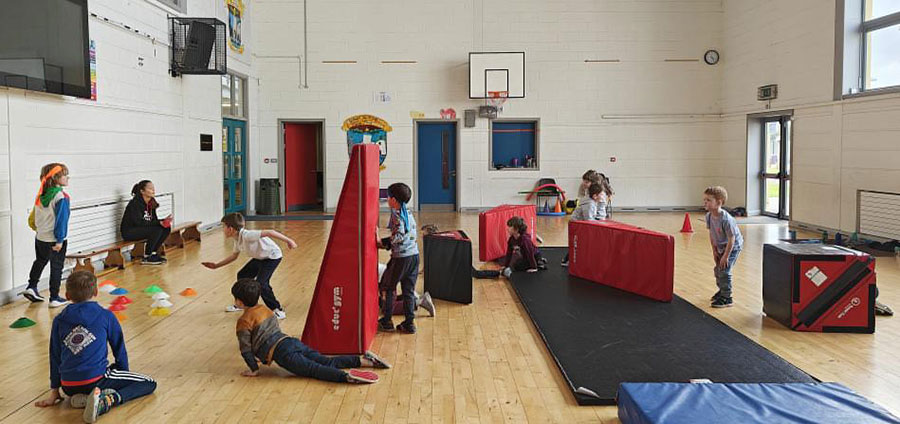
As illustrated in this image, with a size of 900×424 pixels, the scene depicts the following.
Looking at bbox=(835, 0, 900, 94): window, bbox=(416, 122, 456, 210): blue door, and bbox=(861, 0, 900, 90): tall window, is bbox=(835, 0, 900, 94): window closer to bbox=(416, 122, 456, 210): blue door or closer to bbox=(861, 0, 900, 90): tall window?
bbox=(861, 0, 900, 90): tall window

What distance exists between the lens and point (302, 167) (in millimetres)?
17625

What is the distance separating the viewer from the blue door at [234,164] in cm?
1473

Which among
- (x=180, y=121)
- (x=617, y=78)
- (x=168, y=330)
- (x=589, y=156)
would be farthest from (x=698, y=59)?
(x=168, y=330)

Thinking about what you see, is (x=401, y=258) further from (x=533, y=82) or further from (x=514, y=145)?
(x=533, y=82)

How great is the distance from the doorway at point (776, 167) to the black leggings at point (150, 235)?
1109cm

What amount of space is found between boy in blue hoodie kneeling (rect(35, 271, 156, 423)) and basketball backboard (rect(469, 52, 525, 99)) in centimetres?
1266

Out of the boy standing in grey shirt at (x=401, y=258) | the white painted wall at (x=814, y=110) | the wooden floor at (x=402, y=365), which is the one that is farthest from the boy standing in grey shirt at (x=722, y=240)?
the white painted wall at (x=814, y=110)

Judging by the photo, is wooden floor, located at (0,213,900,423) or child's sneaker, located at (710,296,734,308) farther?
child's sneaker, located at (710,296,734,308)

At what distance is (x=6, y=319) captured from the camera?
21.3ft

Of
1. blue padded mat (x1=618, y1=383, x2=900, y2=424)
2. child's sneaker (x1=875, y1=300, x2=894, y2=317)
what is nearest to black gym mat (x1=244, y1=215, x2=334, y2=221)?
child's sneaker (x1=875, y1=300, x2=894, y2=317)

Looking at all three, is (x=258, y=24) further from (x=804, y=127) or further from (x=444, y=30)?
(x=804, y=127)

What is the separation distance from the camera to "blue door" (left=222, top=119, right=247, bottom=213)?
1473cm

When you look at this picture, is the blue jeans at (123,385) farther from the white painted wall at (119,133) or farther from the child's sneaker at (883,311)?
the child's sneaker at (883,311)

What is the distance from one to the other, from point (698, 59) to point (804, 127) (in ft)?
14.1
